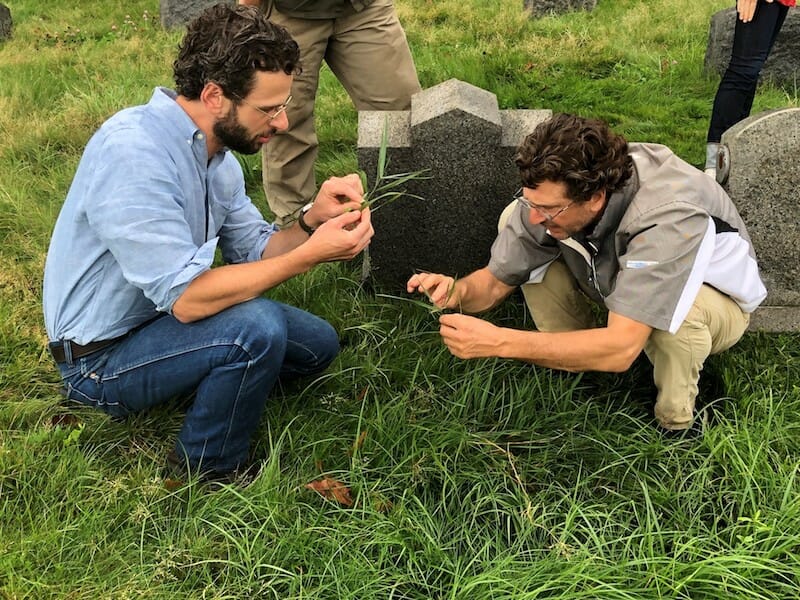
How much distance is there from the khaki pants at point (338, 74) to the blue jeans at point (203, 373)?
1503 millimetres

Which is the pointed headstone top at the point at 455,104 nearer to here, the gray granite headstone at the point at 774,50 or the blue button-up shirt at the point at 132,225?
the blue button-up shirt at the point at 132,225

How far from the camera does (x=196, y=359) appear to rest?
2291 millimetres

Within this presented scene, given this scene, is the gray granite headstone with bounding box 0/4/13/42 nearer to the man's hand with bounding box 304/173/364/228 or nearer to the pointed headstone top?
the pointed headstone top

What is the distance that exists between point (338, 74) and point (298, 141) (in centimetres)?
40

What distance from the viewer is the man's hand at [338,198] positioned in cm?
262

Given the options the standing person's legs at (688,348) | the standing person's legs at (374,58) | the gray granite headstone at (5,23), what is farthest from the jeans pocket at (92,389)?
the gray granite headstone at (5,23)

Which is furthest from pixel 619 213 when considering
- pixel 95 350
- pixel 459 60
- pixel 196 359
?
pixel 459 60

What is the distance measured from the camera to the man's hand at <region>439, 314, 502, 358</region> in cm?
238

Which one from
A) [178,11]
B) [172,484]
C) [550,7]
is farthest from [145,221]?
[178,11]

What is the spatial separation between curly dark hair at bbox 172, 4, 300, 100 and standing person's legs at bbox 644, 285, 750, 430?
4.96 feet

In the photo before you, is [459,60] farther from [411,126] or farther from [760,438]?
[760,438]

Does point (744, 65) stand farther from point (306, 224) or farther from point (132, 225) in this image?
point (132, 225)

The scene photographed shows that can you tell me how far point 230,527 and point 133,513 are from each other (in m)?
0.30

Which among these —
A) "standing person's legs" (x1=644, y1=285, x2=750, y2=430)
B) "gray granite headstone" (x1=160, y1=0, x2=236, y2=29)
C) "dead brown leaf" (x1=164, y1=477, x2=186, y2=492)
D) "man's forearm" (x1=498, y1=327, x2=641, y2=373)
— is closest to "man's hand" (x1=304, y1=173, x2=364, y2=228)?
"man's forearm" (x1=498, y1=327, x2=641, y2=373)
